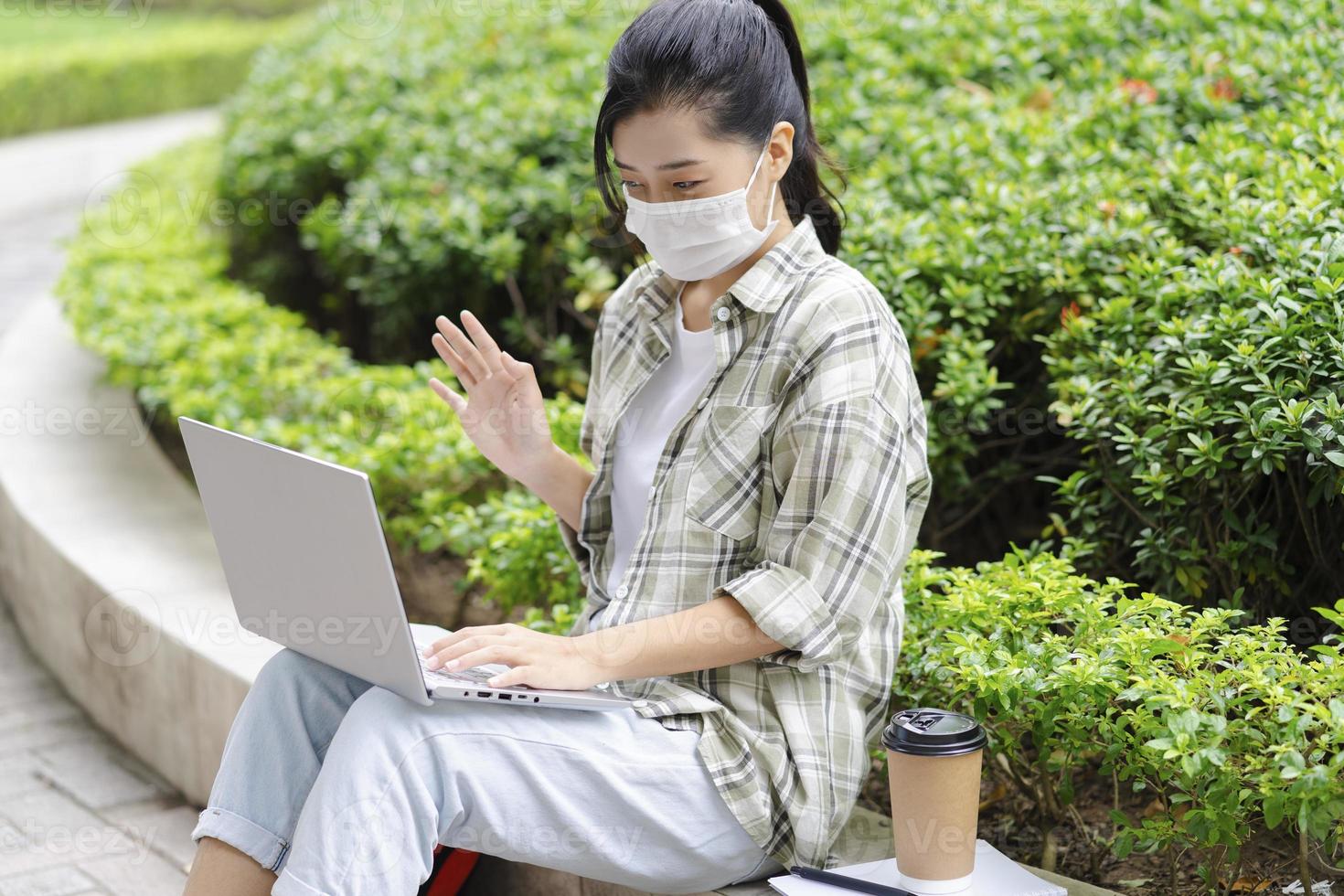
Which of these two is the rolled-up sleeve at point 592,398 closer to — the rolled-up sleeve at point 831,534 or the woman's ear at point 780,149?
the woman's ear at point 780,149

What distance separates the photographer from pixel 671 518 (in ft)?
7.28

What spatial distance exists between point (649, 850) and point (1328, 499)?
1250mm

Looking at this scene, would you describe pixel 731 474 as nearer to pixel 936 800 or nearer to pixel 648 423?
pixel 648 423

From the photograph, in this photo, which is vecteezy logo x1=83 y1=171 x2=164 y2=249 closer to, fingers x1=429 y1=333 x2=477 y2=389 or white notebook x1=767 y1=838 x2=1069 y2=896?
fingers x1=429 y1=333 x2=477 y2=389

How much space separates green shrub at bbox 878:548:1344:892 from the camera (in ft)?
6.15

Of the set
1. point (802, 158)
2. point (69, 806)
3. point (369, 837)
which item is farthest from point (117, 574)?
point (802, 158)

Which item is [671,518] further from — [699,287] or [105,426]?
[105,426]

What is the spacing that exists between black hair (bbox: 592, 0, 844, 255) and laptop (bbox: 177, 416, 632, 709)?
0.74 m

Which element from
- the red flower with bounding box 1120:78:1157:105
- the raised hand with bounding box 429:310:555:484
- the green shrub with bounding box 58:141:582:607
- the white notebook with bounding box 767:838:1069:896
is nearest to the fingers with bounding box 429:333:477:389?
the raised hand with bounding box 429:310:555:484

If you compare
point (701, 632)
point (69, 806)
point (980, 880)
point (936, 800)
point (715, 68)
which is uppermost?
point (715, 68)

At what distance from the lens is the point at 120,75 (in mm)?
14922

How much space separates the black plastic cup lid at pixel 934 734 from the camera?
6.53 feet

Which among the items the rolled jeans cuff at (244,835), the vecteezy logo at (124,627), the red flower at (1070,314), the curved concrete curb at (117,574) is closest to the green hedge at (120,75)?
the curved concrete curb at (117,574)

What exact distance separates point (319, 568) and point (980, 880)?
1.06 metres
